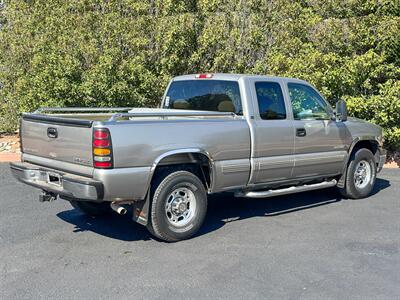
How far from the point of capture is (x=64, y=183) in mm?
5047

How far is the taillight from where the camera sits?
4754 mm

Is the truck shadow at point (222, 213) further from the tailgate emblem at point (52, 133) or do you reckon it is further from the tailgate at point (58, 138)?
the tailgate emblem at point (52, 133)

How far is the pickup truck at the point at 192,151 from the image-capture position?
494cm

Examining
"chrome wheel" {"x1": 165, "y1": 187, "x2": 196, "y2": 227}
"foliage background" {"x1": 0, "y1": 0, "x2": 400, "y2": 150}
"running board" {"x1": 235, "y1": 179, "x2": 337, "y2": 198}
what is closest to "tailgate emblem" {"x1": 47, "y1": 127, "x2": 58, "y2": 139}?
"chrome wheel" {"x1": 165, "y1": 187, "x2": 196, "y2": 227}

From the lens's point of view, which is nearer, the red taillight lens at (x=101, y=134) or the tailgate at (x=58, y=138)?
the red taillight lens at (x=101, y=134)

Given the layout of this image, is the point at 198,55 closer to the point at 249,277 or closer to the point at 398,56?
the point at 398,56

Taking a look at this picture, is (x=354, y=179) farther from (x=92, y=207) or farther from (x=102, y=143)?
(x=102, y=143)

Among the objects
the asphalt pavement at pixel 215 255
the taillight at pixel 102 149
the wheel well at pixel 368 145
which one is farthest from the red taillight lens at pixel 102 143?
the wheel well at pixel 368 145

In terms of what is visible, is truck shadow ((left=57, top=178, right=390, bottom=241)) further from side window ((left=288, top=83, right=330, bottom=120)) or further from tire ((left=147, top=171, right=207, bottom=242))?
side window ((left=288, top=83, right=330, bottom=120))

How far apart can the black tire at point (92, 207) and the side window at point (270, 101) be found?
241 cm

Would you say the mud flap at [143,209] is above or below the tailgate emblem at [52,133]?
below

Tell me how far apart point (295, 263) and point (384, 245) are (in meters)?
1.30

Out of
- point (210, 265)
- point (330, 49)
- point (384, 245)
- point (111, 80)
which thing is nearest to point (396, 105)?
point (330, 49)

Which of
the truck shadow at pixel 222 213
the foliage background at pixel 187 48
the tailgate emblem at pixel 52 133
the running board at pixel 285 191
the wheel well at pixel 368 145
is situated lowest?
the truck shadow at pixel 222 213
